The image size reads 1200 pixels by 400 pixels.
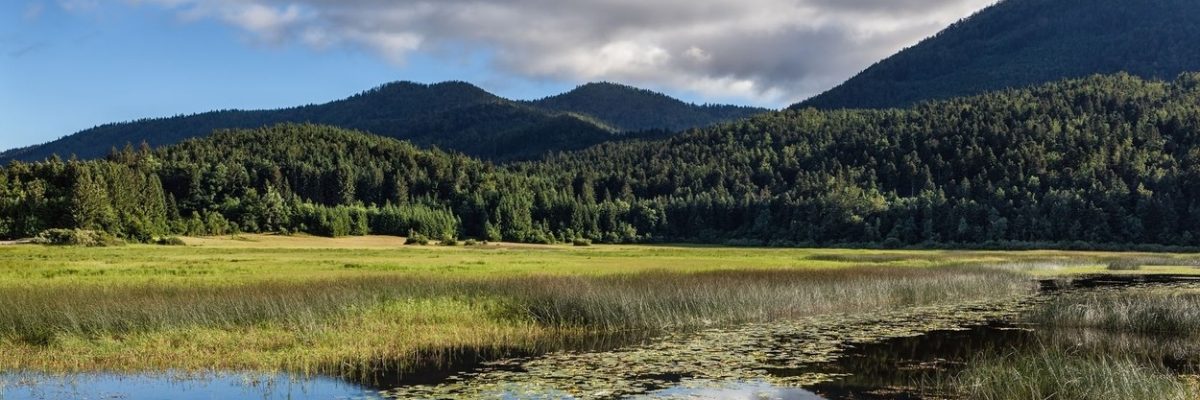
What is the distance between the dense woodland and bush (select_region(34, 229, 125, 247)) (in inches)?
444

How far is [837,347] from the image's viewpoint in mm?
26391

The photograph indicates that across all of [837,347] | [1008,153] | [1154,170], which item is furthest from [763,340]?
[1008,153]

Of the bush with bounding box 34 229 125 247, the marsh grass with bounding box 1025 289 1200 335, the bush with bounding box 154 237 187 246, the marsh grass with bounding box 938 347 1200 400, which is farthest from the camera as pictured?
the bush with bounding box 154 237 187 246

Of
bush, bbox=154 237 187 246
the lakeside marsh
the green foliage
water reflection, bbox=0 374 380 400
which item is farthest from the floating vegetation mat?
bush, bbox=154 237 187 246

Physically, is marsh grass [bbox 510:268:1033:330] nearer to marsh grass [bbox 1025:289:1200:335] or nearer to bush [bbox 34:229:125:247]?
marsh grass [bbox 1025:289:1200:335]

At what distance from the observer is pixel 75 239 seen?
3442 inches

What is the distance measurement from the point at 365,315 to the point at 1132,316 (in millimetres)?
23788

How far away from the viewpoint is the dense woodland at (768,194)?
12038 centimetres

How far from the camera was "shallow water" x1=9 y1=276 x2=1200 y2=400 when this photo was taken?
1964 cm

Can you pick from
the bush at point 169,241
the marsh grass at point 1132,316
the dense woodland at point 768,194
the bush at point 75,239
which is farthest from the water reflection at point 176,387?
the dense woodland at point 768,194

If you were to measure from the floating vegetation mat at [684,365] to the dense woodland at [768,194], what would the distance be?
93491 millimetres

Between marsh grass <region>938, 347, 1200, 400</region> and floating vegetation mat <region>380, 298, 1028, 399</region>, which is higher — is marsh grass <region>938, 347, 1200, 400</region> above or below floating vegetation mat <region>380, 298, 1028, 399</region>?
above

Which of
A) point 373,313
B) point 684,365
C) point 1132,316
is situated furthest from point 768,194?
point 684,365

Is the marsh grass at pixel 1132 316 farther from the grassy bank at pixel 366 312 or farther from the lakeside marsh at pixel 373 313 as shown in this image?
the grassy bank at pixel 366 312
